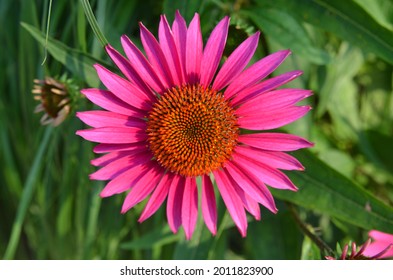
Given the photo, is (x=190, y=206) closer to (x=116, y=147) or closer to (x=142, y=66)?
(x=116, y=147)

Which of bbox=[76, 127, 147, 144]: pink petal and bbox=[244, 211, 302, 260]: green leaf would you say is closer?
bbox=[76, 127, 147, 144]: pink petal

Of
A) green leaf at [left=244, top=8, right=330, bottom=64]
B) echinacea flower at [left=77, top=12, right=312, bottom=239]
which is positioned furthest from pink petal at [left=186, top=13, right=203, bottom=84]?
green leaf at [left=244, top=8, right=330, bottom=64]

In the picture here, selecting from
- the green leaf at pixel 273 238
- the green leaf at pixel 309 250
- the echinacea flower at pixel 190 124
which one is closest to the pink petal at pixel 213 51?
the echinacea flower at pixel 190 124

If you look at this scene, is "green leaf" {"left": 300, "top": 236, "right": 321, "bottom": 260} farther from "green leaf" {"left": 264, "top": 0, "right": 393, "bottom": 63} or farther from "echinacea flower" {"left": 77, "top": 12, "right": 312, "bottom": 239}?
"green leaf" {"left": 264, "top": 0, "right": 393, "bottom": 63}

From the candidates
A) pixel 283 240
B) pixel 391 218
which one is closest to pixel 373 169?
pixel 283 240

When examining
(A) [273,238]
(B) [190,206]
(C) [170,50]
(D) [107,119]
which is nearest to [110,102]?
(D) [107,119]

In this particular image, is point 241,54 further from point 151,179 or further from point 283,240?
point 283,240
